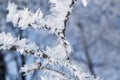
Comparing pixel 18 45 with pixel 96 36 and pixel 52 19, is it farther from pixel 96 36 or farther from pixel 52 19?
pixel 96 36

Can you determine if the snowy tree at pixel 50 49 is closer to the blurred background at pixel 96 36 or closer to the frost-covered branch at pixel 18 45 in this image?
the frost-covered branch at pixel 18 45

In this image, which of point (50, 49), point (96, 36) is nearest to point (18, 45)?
point (50, 49)

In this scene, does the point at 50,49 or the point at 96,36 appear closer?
the point at 50,49

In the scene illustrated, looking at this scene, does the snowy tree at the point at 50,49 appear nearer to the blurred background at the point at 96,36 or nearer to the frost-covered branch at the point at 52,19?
the frost-covered branch at the point at 52,19

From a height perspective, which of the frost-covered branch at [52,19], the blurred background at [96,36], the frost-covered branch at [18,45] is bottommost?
the frost-covered branch at [18,45]

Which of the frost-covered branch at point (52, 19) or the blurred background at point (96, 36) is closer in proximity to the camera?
the frost-covered branch at point (52, 19)

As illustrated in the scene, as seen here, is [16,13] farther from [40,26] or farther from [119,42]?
[119,42]

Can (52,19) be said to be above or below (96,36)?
below

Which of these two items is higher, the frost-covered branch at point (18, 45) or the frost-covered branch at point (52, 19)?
the frost-covered branch at point (52, 19)

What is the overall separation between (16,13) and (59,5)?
13cm

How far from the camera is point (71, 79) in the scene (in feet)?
4.63

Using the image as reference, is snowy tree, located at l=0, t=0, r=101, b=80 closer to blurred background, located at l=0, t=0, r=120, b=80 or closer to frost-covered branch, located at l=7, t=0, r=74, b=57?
frost-covered branch, located at l=7, t=0, r=74, b=57

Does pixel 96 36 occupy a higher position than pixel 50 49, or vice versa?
pixel 96 36

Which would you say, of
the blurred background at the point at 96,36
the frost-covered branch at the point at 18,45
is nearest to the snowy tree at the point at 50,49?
the frost-covered branch at the point at 18,45
